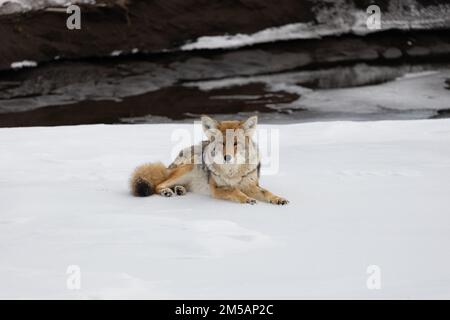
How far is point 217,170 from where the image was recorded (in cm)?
632

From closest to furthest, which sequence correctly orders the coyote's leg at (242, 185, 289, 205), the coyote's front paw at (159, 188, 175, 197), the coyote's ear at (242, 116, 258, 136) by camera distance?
the coyote's ear at (242, 116, 258, 136)
the coyote's leg at (242, 185, 289, 205)
the coyote's front paw at (159, 188, 175, 197)

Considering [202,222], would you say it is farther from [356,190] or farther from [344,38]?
[344,38]

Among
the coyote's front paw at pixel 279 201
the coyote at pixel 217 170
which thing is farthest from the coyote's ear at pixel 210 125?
the coyote's front paw at pixel 279 201

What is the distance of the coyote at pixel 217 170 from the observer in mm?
6145

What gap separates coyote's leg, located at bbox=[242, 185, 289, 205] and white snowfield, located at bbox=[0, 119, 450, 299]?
0.13m

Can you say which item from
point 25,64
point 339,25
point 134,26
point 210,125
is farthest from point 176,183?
point 339,25

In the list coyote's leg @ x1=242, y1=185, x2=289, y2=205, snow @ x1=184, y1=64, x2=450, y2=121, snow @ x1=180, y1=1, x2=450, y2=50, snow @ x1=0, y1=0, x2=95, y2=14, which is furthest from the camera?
snow @ x1=180, y1=1, x2=450, y2=50

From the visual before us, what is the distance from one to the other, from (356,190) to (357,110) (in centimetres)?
727

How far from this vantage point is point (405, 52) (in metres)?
16.5

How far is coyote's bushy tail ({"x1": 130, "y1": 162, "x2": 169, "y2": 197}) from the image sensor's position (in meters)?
6.53

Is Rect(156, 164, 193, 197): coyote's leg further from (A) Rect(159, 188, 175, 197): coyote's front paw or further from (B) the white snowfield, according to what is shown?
(B) the white snowfield

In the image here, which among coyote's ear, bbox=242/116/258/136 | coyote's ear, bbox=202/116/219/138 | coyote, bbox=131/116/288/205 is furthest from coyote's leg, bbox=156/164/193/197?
coyote's ear, bbox=242/116/258/136

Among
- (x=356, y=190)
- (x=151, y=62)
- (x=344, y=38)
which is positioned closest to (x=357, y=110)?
(x=344, y=38)

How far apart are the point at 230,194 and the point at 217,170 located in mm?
222
